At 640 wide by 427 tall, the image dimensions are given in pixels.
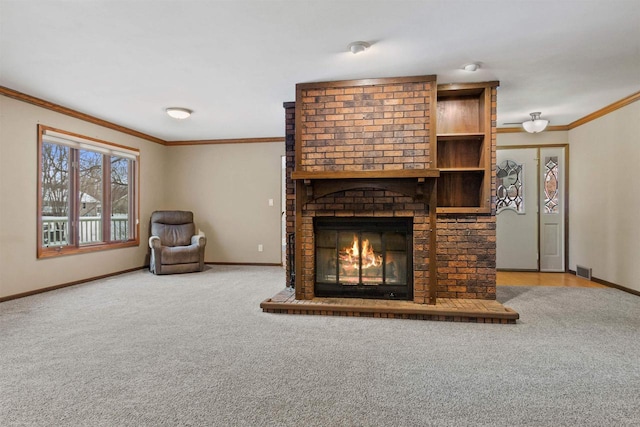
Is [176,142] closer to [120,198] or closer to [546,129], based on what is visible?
[120,198]

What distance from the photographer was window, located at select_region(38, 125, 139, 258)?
471 cm

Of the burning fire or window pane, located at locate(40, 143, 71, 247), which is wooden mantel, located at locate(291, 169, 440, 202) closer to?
the burning fire

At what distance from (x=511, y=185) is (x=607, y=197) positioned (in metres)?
1.39

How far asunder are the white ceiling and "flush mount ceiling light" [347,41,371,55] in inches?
2.7

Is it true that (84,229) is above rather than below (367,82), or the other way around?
below

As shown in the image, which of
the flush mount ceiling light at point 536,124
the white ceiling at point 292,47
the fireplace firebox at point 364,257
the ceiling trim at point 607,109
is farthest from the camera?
the flush mount ceiling light at point 536,124

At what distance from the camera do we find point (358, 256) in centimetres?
387

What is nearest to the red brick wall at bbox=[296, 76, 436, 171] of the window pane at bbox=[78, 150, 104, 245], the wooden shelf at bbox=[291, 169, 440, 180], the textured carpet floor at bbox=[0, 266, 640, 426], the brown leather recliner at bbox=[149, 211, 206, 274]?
the wooden shelf at bbox=[291, 169, 440, 180]

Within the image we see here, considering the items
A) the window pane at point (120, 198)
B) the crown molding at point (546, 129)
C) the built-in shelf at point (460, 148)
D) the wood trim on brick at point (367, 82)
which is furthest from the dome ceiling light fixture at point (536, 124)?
the window pane at point (120, 198)

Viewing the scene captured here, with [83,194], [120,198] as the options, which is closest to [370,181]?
[83,194]

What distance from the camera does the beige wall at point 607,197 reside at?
14.7 ft

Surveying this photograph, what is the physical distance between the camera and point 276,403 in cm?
194

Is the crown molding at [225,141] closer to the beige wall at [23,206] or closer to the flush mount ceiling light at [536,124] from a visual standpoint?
the beige wall at [23,206]

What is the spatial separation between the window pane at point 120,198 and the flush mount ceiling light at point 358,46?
444 cm
